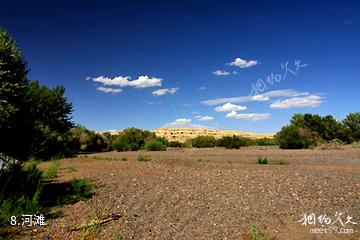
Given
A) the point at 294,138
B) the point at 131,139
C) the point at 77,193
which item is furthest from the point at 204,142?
the point at 77,193

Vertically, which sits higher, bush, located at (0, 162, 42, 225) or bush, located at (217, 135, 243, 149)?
bush, located at (217, 135, 243, 149)

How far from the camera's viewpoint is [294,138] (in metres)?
37.2

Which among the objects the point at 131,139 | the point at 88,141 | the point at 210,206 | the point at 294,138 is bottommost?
the point at 210,206

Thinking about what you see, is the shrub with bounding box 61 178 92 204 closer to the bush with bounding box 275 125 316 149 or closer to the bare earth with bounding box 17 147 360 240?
the bare earth with bounding box 17 147 360 240

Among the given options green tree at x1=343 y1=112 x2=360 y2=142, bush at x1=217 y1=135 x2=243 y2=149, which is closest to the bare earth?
bush at x1=217 y1=135 x2=243 y2=149

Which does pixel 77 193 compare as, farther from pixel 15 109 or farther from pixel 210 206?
pixel 210 206

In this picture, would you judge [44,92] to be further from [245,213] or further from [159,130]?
[159,130]

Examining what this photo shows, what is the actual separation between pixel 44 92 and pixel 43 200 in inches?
701

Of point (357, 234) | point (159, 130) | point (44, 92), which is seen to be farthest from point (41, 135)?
point (159, 130)

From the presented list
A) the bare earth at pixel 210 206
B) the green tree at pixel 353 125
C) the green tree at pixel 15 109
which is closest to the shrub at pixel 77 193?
the bare earth at pixel 210 206

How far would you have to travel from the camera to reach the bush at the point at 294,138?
36.5 m

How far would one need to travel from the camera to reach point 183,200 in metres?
10.1

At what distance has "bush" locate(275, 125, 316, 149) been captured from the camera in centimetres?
3653

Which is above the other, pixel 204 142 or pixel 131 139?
pixel 131 139
